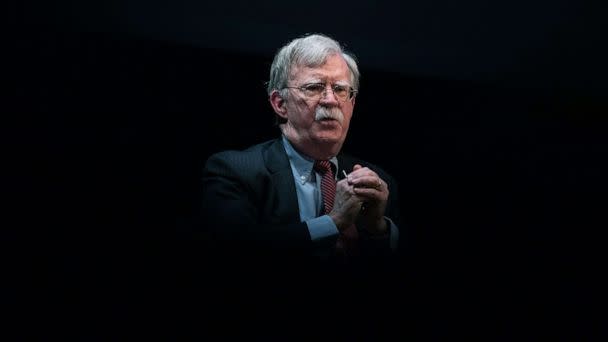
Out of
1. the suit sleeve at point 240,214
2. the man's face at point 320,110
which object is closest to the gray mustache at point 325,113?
the man's face at point 320,110

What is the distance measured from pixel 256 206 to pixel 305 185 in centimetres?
15

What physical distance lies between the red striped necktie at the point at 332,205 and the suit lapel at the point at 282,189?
81 mm

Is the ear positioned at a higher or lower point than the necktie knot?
higher

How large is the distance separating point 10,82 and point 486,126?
1.61 meters

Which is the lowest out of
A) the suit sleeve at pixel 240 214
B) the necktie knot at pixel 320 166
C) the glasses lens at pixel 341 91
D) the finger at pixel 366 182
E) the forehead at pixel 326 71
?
the suit sleeve at pixel 240 214

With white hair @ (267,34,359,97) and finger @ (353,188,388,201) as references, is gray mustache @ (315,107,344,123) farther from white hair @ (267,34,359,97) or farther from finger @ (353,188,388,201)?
finger @ (353,188,388,201)

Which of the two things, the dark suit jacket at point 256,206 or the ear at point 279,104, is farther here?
the ear at point 279,104

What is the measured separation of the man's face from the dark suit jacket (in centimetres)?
9

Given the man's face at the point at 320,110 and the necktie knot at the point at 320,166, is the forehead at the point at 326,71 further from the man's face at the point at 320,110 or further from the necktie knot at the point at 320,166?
the necktie knot at the point at 320,166

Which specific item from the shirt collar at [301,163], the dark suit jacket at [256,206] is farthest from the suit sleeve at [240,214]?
the shirt collar at [301,163]

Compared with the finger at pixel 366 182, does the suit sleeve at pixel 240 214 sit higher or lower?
lower

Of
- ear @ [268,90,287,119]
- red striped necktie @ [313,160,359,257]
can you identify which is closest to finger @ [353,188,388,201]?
red striped necktie @ [313,160,359,257]

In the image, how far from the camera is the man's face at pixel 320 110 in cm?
153

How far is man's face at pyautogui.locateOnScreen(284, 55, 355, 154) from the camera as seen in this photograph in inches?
60.2
